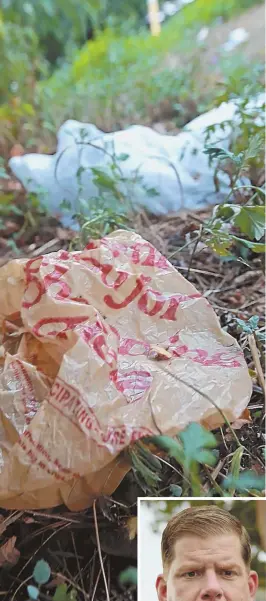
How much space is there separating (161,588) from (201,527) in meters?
0.07

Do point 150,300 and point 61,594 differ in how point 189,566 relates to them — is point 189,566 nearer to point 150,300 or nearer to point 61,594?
point 61,594

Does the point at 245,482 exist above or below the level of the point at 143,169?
below

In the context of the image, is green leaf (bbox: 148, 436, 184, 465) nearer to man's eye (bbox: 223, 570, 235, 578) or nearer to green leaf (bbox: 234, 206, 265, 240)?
man's eye (bbox: 223, 570, 235, 578)

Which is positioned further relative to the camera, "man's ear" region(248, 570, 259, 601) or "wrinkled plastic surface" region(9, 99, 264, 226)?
"wrinkled plastic surface" region(9, 99, 264, 226)

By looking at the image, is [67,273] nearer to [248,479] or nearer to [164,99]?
[248,479]

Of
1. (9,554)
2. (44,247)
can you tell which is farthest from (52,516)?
(44,247)

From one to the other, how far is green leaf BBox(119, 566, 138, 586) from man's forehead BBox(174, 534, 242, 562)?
0.05 metres

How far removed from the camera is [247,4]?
1.95 m

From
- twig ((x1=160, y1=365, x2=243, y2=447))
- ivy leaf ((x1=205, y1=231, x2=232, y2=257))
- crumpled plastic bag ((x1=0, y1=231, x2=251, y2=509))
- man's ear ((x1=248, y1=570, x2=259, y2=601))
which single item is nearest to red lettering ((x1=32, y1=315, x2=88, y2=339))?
crumpled plastic bag ((x1=0, y1=231, x2=251, y2=509))

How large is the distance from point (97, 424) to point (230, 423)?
15 cm

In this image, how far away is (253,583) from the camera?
639 mm

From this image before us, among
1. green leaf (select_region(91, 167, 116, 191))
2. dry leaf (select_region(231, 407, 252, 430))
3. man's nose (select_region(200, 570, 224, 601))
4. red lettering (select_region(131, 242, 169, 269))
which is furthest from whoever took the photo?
green leaf (select_region(91, 167, 116, 191))

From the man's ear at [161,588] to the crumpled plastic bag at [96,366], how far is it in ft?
0.36

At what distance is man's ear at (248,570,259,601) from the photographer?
2.09 feet
